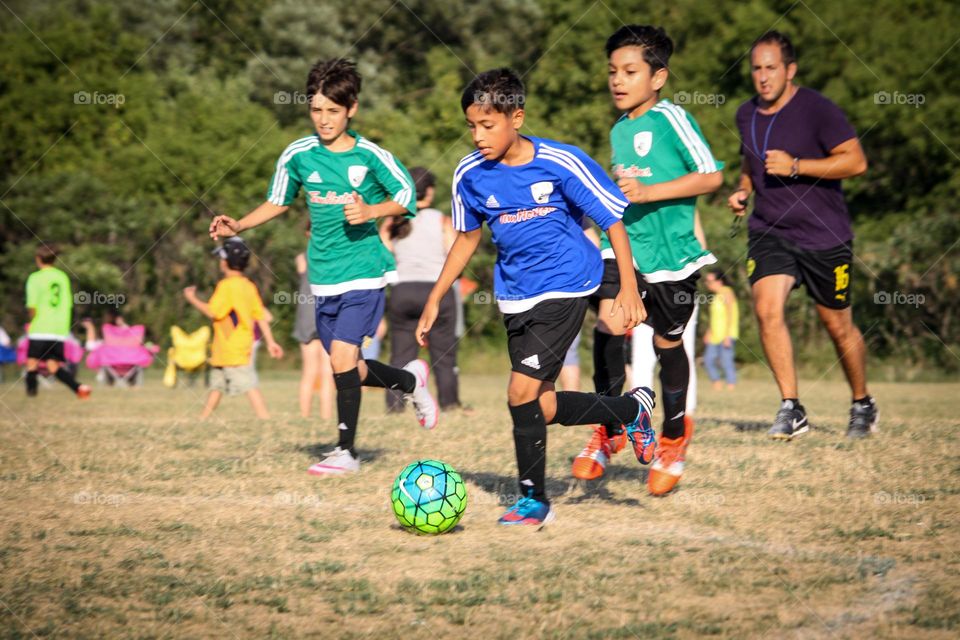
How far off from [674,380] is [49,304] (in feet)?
34.2

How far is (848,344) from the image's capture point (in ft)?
26.0

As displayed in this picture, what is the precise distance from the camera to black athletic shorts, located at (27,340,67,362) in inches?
569

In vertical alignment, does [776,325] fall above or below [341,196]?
below

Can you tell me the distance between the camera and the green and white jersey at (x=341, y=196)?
7.10 m

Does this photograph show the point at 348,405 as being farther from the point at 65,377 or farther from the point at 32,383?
the point at 32,383

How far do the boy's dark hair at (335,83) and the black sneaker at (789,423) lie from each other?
11.4 feet

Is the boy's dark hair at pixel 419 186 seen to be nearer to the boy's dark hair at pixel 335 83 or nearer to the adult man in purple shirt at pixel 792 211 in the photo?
the boy's dark hair at pixel 335 83

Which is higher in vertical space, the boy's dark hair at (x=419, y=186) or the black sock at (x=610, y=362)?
the boy's dark hair at (x=419, y=186)

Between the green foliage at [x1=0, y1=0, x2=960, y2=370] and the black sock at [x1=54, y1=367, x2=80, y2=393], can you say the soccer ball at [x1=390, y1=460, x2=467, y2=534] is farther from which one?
the green foliage at [x1=0, y1=0, x2=960, y2=370]

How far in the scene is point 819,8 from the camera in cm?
3066

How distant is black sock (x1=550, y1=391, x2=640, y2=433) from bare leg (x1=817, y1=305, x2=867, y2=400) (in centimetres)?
263

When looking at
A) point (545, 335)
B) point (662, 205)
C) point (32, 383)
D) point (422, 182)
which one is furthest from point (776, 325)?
point (32, 383)

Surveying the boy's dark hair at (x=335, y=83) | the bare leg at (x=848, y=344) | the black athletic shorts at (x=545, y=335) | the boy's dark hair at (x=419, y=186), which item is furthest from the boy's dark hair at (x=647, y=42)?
the boy's dark hair at (x=419, y=186)

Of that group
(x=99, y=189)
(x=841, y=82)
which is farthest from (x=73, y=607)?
(x=841, y=82)
